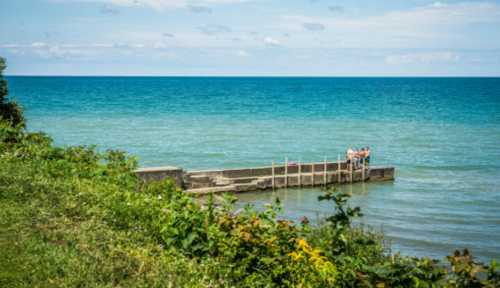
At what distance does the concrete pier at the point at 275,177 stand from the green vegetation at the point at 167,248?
18381 mm

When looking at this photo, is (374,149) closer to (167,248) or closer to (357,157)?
(357,157)


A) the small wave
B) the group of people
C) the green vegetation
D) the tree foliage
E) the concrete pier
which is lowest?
the small wave

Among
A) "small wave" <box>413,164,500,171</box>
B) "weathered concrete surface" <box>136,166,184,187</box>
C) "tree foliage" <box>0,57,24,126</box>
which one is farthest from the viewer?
"small wave" <box>413,164,500,171</box>

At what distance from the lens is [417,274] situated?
6922mm

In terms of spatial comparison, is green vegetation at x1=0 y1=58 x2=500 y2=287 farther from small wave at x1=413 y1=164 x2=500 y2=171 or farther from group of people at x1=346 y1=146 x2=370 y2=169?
small wave at x1=413 y1=164 x2=500 y2=171

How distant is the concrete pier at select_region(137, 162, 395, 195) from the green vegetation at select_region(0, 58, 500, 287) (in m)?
18.4

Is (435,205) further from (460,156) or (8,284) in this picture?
(8,284)

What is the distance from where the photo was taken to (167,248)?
28.1ft

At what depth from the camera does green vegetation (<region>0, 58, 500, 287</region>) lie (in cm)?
694

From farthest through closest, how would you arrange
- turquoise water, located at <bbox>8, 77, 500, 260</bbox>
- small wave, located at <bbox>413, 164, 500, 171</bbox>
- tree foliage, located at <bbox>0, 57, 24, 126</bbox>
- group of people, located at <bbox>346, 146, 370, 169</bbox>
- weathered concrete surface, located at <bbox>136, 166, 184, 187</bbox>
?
small wave, located at <bbox>413, 164, 500, 171</bbox>
group of people, located at <bbox>346, 146, 370, 169</bbox>
turquoise water, located at <bbox>8, 77, 500, 260</bbox>
weathered concrete surface, located at <bbox>136, 166, 184, 187</bbox>
tree foliage, located at <bbox>0, 57, 24, 126</bbox>

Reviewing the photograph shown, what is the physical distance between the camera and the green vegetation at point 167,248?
6941 millimetres

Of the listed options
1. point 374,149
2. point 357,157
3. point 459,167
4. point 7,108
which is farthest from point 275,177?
point 374,149

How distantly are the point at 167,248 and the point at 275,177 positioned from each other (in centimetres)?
2609

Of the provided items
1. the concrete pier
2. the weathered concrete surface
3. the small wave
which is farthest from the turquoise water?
the weathered concrete surface
